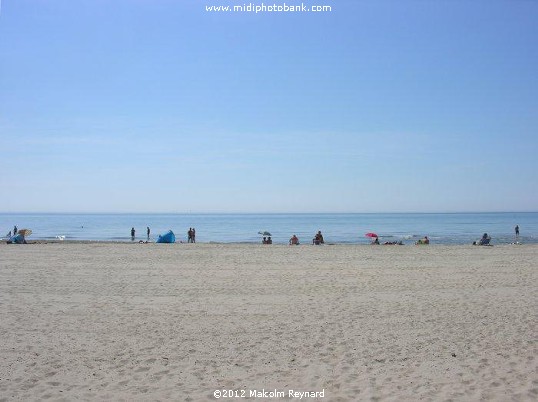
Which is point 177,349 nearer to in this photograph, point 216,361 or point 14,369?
point 216,361

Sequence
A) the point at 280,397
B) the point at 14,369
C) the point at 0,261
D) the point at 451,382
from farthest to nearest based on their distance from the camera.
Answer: the point at 0,261, the point at 14,369, the point at 451,382, the point at 280,397

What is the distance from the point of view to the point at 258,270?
682 inches

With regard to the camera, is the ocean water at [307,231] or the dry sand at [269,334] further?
the ocean water at [307,231]

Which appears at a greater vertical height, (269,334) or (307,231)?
(269,334)

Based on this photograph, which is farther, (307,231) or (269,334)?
(307,231)

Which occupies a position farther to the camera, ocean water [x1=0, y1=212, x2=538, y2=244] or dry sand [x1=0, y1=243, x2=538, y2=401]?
ocean water [x1=0, y1=212, x2=538, y2=244]

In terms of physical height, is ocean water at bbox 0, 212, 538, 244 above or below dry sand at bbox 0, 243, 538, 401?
below

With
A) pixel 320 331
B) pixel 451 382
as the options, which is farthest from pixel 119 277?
pixel 451 382

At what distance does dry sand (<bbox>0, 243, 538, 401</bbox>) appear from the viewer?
633cm

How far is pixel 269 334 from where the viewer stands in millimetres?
8781

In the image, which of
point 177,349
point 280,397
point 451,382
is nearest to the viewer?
point 280,397

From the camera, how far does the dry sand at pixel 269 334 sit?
6.33 metres

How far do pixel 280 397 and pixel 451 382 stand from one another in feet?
8.28

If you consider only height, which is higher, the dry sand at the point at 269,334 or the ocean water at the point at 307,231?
the dry sand at the point at 269,334
